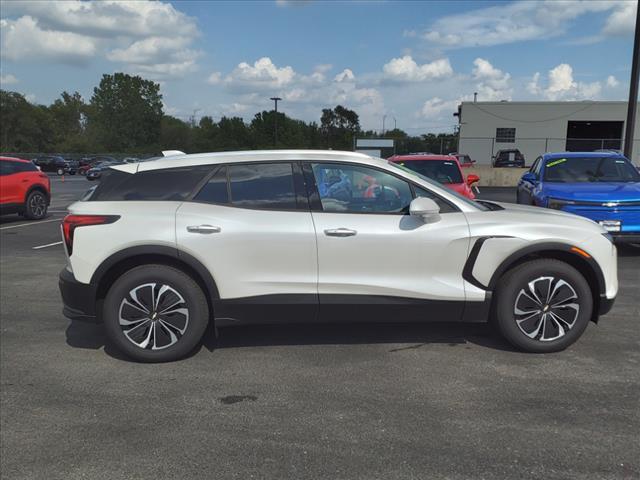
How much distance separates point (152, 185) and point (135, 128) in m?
105

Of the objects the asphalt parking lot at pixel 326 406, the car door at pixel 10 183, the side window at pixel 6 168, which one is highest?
the side window at pixel 6 168

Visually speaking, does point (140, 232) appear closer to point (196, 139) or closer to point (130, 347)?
point (130, 347)

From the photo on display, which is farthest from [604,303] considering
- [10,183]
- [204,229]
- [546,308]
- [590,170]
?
[10,183]

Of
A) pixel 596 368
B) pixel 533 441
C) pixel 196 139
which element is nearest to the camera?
pixel 533 441

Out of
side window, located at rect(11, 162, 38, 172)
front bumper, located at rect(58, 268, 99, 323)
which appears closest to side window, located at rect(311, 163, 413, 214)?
front bumper, located at rect(58, 268, 99, 323)

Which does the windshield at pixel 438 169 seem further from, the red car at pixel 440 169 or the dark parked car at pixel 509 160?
the dark parked car at pixel 509 160

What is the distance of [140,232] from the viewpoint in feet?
14.0

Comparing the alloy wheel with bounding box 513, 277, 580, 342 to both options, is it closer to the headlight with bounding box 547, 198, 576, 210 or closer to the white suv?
the white suv

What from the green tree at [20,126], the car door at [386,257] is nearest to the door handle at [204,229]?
the car door at [386,257]

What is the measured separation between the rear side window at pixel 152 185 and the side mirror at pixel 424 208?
5.57 ft

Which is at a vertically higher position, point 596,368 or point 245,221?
point 245,221

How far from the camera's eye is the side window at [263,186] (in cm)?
436

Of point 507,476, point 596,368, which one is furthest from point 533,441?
point 596,368

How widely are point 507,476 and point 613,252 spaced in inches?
97.4
